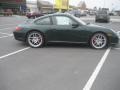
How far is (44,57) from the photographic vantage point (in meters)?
7.83

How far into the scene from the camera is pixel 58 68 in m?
6.48

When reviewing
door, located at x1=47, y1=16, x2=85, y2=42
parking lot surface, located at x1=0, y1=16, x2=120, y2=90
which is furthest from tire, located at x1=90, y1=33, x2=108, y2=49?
door, located at x1=47, y1=16, x2=85, y2=42

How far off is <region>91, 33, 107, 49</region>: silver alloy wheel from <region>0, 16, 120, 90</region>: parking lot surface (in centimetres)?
29

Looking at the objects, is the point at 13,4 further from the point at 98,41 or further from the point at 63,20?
the point at 98,41

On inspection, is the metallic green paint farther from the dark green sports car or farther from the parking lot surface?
the parking lot surface

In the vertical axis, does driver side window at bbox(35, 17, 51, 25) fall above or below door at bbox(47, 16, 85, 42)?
above

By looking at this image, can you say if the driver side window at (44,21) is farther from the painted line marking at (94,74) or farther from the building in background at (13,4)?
the building in background at (13,4)

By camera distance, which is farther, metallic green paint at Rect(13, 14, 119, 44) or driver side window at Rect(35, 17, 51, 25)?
driver side window at Rect(35, 17, 51, 25)

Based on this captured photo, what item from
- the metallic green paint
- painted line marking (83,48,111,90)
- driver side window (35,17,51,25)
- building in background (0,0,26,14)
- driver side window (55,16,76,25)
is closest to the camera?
painted line marking (83,48,111,90)

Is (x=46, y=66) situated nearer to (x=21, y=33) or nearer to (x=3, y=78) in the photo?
(x=3, y=78)

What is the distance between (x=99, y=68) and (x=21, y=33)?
14.3 feet

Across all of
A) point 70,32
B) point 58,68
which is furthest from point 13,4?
point 58,68

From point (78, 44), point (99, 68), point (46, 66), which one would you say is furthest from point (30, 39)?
point (99, 68)

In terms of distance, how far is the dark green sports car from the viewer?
9.48 m
